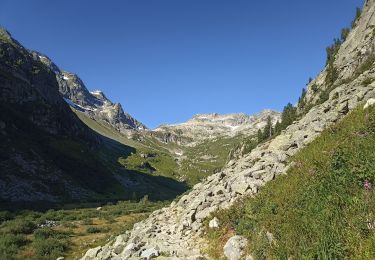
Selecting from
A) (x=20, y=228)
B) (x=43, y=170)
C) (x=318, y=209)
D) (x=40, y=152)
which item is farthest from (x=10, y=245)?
(x=40, y=152)

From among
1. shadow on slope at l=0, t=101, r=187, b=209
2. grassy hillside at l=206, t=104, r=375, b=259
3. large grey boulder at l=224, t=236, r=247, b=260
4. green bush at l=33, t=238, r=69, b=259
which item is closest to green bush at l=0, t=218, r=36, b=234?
green bush at l=33, t=238, r=69, b=259

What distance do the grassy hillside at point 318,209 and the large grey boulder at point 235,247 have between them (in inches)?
13.0

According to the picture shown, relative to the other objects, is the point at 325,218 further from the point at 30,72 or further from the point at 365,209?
the point at 30,72

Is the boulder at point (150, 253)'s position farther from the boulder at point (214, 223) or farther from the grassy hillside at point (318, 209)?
the boulder at point (214, 223)

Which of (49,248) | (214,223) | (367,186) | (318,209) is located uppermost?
(367,186)

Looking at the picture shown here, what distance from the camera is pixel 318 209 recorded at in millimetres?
11641

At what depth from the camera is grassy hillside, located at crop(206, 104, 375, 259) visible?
9438mm

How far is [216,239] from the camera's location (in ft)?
52.8

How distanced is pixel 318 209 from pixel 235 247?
3837 millimetres

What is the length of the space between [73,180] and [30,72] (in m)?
72.1

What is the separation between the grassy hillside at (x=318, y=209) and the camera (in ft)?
31.0

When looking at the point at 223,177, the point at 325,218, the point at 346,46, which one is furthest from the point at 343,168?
the point at 346,46

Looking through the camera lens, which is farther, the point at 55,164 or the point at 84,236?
the point at 55,164

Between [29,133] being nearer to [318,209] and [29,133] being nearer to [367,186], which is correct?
[318,209]
